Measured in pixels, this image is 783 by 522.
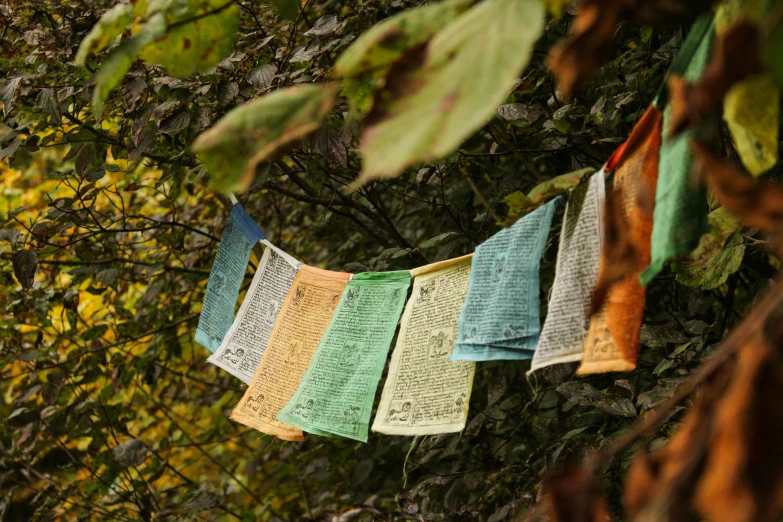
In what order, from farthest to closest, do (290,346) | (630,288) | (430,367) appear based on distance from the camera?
(290,346), (430,367), (630,288)

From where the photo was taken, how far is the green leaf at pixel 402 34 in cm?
43

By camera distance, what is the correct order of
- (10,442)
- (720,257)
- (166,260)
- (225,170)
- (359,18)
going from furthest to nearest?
1. (10,442)
2. (166,260)
3. (359,18)
4. (720,257)
5. (225,170)

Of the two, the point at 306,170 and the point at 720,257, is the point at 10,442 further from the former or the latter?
the point at 720,257

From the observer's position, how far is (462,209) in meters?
1.94

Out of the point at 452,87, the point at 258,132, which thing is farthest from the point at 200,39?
the point at 452,87

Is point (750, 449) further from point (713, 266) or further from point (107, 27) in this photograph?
point (713, 266)

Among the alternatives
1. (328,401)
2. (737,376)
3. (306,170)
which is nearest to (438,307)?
(328,401)

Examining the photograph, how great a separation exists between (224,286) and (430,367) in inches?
19.4

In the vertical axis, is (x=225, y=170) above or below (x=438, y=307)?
above

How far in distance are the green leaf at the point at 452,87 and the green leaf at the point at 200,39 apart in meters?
0.22

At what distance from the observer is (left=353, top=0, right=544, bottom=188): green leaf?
372mm

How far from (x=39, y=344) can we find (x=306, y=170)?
1.01 m

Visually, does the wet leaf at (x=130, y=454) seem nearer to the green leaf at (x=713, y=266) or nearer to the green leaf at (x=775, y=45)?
the green leaf at (x=713, y=266)

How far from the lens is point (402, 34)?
0.44 metres
